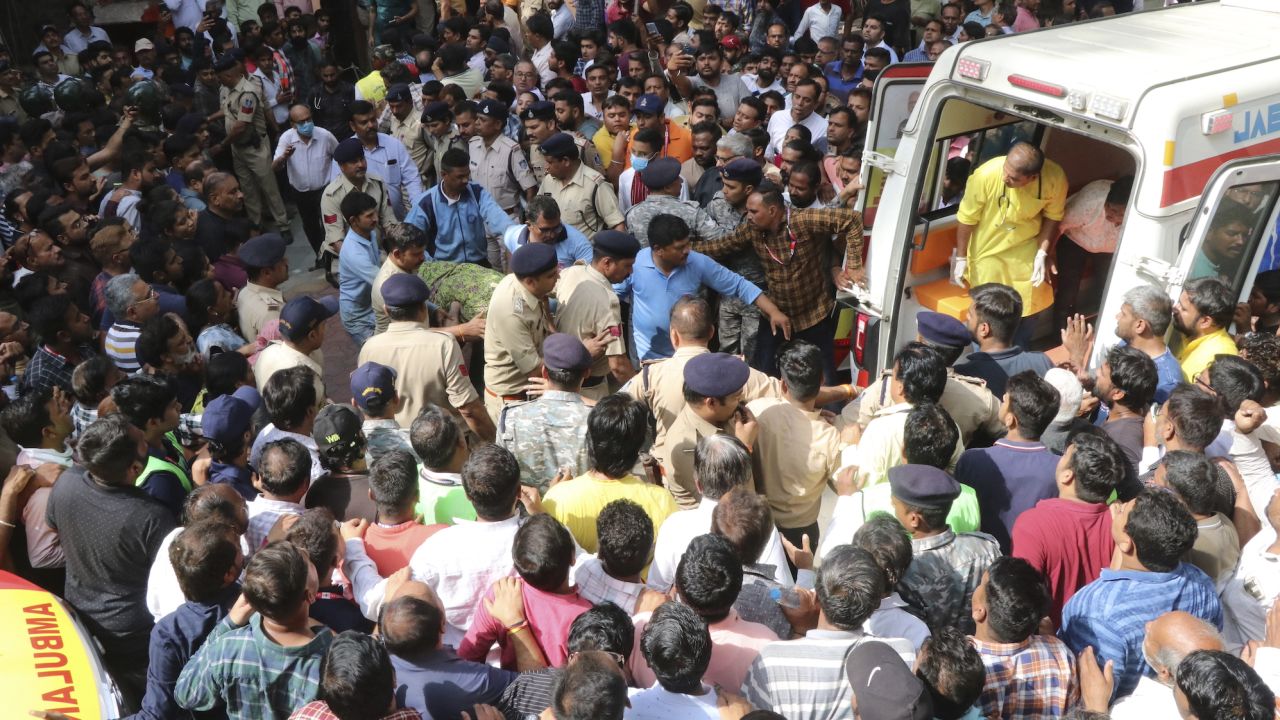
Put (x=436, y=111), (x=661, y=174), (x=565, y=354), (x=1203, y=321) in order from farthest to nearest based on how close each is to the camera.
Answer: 1. (x=436, y=111)
2. (x=661, y=174)
3. (x=1203, y=321)
4. (x=565, y=354)

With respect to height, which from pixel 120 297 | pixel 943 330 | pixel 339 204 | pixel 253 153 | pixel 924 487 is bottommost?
pixel 253 153

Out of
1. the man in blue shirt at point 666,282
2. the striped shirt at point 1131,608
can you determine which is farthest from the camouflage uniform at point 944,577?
the man in blue shirt at point 666,282

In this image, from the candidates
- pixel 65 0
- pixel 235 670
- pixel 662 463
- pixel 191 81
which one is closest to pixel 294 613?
pixel 235 670

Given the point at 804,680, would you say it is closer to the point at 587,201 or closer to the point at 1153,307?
the point at 1153,307

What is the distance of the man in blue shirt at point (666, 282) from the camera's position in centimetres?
532

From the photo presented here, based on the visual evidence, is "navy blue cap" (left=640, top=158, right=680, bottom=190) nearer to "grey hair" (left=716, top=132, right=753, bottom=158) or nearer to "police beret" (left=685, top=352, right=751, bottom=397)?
"grey hair" (left=716, top=132, right=753, bottom=158)

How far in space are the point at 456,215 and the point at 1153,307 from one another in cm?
398

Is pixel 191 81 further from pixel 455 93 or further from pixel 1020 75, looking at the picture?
pixel 1020 75

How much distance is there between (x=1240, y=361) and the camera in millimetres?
4113

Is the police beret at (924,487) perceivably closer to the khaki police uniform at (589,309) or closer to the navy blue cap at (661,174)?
the khaki police uniform at (589,309)

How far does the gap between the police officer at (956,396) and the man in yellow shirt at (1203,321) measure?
90cm

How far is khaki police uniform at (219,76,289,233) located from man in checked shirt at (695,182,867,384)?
16.7 ft

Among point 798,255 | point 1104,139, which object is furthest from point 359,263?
point 1104,139

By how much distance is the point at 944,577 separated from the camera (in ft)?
11.1
